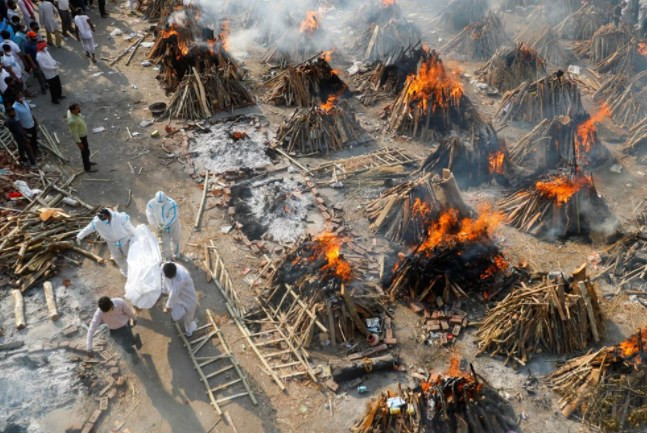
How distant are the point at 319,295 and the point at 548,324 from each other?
405 centimetres

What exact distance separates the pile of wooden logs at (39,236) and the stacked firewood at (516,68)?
43.3 ft

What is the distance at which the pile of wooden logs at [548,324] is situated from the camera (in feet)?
30.9

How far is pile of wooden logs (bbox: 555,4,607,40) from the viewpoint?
21188mm

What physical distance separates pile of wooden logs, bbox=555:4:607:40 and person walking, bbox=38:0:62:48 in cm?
1896

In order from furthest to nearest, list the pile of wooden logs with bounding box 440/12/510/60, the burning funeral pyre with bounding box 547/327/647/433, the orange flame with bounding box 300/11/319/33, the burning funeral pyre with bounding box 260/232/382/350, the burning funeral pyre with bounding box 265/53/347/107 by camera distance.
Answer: the pile of wooden logs with bounding box 440/12/510/60, the orange flame with bounding box 300/11/319/33, the burning funeral pyre with bounding box 265/53/347/107, the burning funeral pyre with bounding box 260/232/382/350, the burning funeral pyre with bounding box 547/327/647/433

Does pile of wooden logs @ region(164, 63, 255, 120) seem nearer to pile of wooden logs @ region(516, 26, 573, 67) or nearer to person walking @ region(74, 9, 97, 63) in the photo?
person walking @ region(74, 9, 97, 63)

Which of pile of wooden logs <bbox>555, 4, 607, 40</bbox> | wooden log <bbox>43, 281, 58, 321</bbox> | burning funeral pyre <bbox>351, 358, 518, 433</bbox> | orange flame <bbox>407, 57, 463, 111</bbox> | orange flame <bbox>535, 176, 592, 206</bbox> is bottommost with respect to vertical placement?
wooden log <bbox>43, 281, 58, 321</bbox>

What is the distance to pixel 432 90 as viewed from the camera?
50.9ft

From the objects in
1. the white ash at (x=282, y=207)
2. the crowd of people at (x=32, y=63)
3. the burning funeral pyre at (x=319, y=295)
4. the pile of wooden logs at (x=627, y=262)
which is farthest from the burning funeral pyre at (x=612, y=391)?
the crowd of people at (x=32, y=63)

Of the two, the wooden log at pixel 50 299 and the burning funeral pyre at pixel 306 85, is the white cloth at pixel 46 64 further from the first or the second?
the wooden log at pixel 50 299

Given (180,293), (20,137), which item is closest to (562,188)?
(180,293)

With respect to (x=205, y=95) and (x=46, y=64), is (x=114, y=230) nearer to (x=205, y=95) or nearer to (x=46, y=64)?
(x=205, y=95)

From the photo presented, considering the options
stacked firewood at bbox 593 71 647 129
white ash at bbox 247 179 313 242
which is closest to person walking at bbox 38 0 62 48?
white ash at bbox 247 179 313 242

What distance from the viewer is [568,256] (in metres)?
11.7
